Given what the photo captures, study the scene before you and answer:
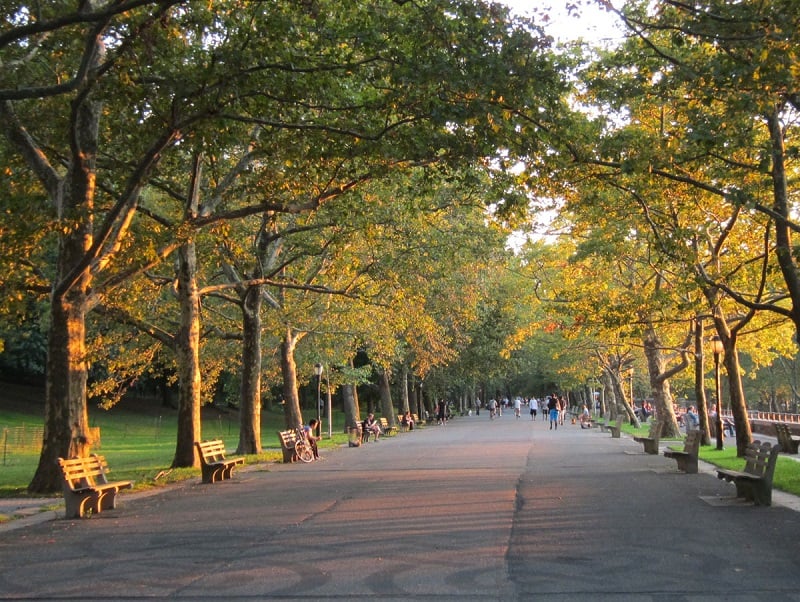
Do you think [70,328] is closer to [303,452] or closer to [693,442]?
[303,452]

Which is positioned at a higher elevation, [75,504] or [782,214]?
[782,214]

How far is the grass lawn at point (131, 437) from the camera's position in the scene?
19172 millimetres

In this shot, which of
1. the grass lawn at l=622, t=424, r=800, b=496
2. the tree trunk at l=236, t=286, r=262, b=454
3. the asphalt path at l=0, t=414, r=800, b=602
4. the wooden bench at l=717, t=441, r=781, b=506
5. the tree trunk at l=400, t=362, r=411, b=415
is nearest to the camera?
the asphalt path at l=0, t=414, r=800, b=602

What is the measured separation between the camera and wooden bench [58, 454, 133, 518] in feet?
38.4

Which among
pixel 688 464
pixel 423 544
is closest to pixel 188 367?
pixel 688 464

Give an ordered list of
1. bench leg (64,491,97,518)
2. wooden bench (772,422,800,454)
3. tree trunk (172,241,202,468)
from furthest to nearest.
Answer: wooden bench (772,422,800,454) → tree trunk (172,241,202,468) → bench leg (64,491,97,518)

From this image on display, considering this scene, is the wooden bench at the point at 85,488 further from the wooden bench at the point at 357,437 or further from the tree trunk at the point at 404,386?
the tree trunk at the point at 404,386

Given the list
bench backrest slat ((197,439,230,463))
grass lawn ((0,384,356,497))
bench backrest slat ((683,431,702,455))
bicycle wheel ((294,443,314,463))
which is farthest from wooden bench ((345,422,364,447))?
bench backrest slat ((683,431,702,455))

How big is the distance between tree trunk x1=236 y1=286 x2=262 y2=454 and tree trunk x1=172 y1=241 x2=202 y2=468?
4209mm

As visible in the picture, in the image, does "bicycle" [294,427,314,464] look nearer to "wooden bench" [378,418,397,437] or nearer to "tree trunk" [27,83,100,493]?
"tree trunk" [27,83,100,493]

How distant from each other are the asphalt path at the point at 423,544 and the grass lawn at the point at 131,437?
432 cm

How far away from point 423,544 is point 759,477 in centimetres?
533

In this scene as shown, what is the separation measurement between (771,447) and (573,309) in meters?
10.2

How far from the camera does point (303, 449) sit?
75.6ft
